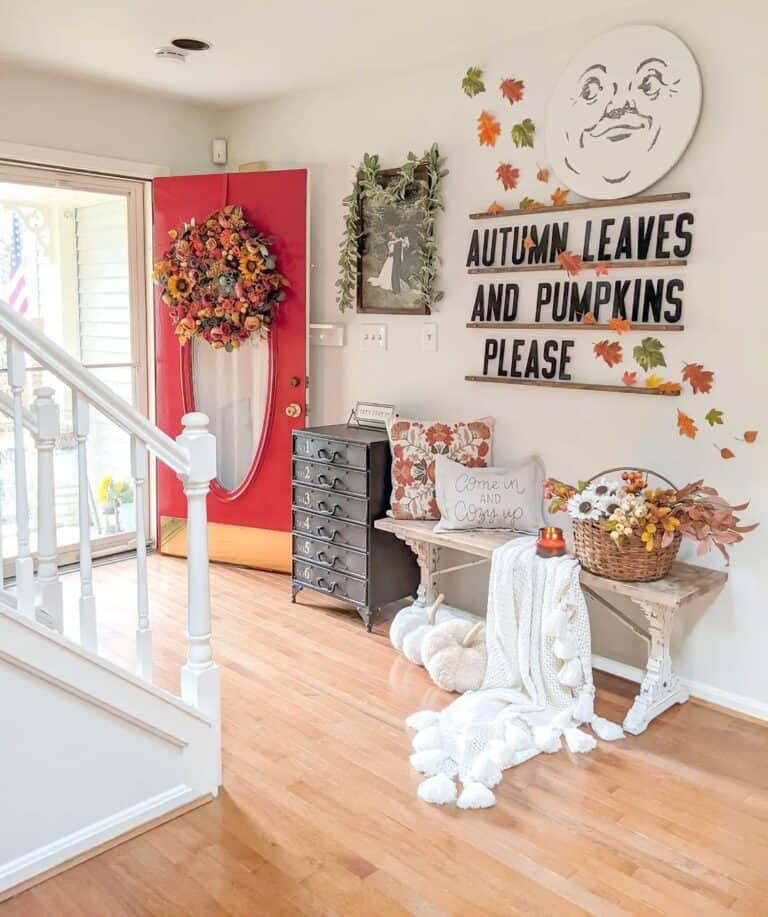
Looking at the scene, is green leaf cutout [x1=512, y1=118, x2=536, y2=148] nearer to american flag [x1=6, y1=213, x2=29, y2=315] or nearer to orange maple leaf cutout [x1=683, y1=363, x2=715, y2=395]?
orange maple leaf cutout [x1=683, y1=363, x2=715, y2=395]

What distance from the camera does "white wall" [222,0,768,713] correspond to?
2.79m

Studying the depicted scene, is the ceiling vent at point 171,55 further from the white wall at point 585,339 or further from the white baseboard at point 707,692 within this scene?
the white baseboard at point 707,692

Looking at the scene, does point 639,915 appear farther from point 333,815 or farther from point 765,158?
point 765,158

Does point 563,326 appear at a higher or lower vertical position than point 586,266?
lower

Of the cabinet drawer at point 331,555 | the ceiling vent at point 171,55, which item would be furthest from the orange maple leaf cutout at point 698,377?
the ceiling vent at point 171,55

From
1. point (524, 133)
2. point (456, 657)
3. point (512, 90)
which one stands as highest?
point (512, 90)

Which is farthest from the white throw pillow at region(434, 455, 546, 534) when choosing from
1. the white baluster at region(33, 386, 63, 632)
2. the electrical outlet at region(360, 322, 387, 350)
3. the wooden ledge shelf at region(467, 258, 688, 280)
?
the white baluster at region(33, 386, 63, 632)

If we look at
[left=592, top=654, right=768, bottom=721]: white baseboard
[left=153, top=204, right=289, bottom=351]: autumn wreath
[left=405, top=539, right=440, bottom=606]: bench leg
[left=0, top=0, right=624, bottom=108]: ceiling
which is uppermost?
[left=0, top=0, right=624, bottom=108]: ceiling

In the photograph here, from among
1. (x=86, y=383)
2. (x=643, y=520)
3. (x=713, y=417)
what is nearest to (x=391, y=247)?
(x=713, y=417)

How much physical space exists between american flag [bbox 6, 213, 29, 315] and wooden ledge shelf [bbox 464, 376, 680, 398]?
2.30 meters

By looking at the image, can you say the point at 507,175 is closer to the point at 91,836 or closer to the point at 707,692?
the point at 707,692

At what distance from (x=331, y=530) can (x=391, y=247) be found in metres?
1.31

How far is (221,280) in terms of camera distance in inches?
163

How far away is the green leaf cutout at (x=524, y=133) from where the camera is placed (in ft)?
10.8
